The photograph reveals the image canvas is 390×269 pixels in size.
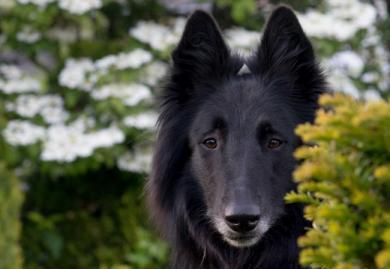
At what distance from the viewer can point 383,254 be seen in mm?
1770

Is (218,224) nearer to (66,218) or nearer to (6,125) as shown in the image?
(6,125)

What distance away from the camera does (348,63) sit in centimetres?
779

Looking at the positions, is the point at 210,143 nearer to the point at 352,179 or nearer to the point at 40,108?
the point at 352,179

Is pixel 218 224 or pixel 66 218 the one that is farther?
pixel 66 218

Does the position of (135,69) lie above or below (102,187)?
above

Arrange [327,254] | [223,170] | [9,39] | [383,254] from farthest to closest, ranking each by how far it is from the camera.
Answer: [9,39], [223,170], [327,254], [383,254]

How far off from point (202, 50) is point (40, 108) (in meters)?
3.36

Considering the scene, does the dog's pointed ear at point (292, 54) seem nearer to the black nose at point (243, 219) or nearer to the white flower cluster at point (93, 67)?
the black nose at point (243, 219)

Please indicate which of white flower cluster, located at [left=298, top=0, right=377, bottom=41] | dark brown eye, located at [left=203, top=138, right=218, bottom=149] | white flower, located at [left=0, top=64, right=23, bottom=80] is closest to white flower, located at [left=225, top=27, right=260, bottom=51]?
white flower cluster, located at [left=298, top=0, right=377, bottom=41]

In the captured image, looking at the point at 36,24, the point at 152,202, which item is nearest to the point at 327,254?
the point at 152,202

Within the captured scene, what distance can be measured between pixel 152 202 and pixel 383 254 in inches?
106

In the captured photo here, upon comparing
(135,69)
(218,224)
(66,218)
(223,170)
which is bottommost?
(66,218)

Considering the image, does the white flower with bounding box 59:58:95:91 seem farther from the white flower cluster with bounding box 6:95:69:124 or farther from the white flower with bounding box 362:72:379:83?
the white flower with bounding box 362:72:379:83

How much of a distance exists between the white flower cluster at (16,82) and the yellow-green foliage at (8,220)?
1.10 meters
